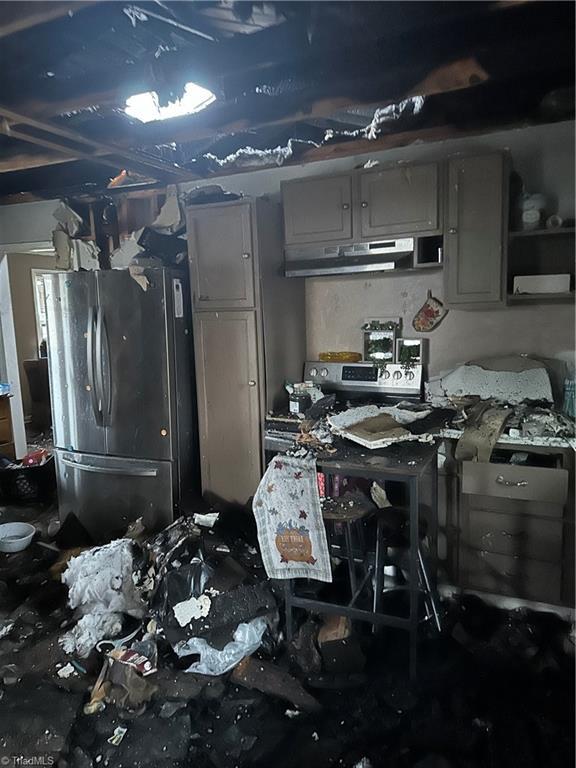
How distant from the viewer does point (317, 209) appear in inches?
113

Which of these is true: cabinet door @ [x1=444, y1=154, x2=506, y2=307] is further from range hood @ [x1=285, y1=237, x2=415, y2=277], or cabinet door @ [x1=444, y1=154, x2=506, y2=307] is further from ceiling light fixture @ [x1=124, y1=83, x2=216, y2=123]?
ceiling light fixture @ [x1=124, y1=83, x2=216, y2=123]

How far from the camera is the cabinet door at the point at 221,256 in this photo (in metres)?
2.85

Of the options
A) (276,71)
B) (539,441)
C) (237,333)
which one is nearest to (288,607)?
(539,441)

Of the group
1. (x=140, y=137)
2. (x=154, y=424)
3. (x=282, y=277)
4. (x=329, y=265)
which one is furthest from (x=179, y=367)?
(x=140, y=137)

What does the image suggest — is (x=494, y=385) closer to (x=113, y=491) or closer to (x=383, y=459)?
(x=383, y=459)

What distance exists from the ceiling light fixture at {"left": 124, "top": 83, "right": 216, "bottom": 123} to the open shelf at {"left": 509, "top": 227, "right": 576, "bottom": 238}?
1530 millimetres

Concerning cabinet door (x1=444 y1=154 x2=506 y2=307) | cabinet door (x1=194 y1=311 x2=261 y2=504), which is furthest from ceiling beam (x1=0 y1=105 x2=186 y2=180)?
cabinet door (x1=444 y1=154 x2=506 y2=307)

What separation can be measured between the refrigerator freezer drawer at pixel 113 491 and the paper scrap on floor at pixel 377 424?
114 centimetres

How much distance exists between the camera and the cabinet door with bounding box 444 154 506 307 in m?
2.49

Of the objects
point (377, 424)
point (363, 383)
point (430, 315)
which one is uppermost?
point (430, 315)

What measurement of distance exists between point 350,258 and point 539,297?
0.97 metres

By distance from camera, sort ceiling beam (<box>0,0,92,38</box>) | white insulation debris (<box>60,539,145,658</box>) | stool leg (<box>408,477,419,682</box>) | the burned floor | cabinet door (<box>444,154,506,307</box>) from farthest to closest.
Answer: cabinet door (<box>444,154,506,307</box>) → white insulation debris (<box>60,539,145,658</box>) → stool leg (<box>408,477,419,682</box>) → the burned floor → ceiling beam (<box>0,0,92,38</box>)

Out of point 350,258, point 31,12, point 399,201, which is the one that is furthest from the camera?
point 350,258

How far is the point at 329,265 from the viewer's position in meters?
2.90
